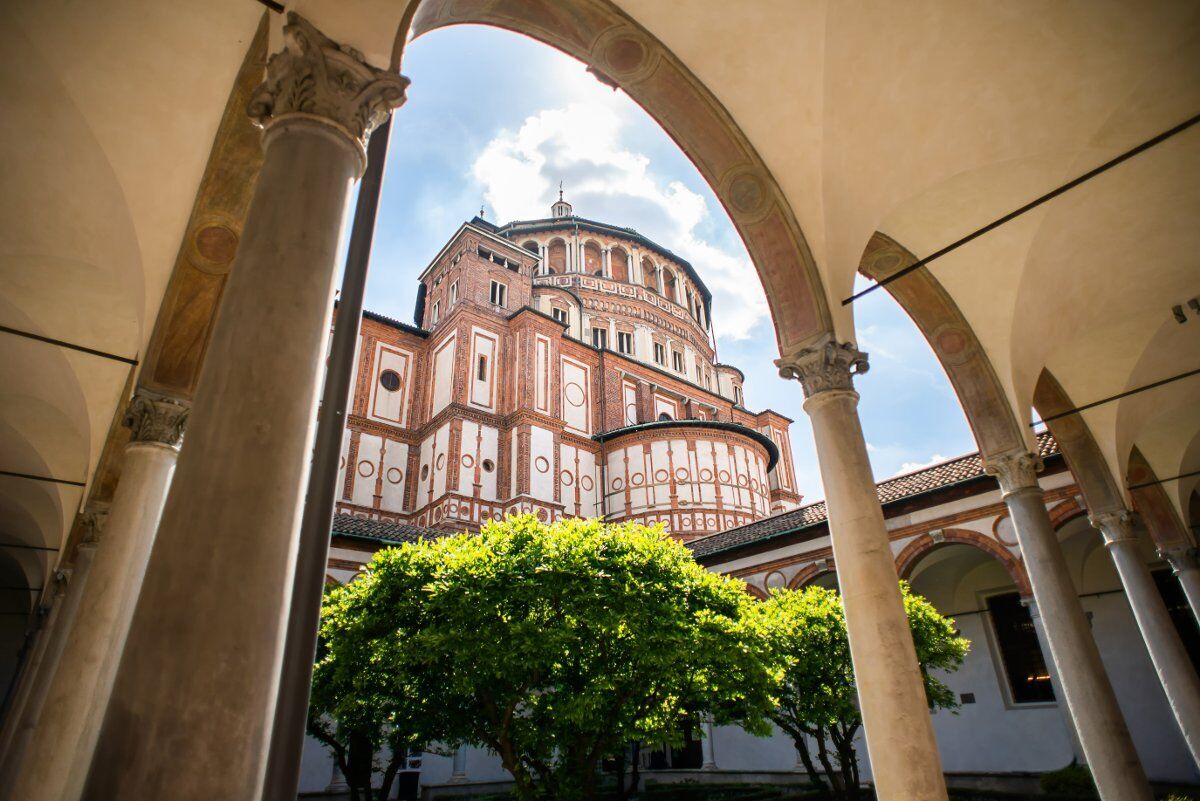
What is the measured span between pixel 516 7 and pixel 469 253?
24.9 meters

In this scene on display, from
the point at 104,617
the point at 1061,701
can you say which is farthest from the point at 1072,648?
the point at 104,617

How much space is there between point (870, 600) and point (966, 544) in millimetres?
11717

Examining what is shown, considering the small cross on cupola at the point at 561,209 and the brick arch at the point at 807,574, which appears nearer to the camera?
the brick arch at the point at 807,574

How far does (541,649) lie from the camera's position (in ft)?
26.5

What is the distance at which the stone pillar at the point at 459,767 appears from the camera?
54.5 feet

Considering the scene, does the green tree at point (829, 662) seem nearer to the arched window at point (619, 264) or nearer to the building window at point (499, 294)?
the building window at point (499, 294)

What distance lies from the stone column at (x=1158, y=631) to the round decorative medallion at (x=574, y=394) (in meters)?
21.0

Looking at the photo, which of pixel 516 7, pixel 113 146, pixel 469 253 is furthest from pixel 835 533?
pixel 469 253

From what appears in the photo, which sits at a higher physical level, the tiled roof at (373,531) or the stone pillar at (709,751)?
the tiled roof at (373,531)

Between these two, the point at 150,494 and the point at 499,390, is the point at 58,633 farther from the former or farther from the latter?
the point at 499,390

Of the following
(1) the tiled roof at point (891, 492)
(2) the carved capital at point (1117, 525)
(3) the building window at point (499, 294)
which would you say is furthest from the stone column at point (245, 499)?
(3) the building window at point (499, 294)

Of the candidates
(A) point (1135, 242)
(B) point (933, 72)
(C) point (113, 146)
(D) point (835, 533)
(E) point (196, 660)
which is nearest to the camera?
(E) point (196, 660)

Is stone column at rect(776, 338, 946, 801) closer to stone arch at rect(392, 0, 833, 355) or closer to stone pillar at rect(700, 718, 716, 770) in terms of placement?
stone arch at rect(392, 0, 833, 355)

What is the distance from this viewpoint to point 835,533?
5.51 meters
